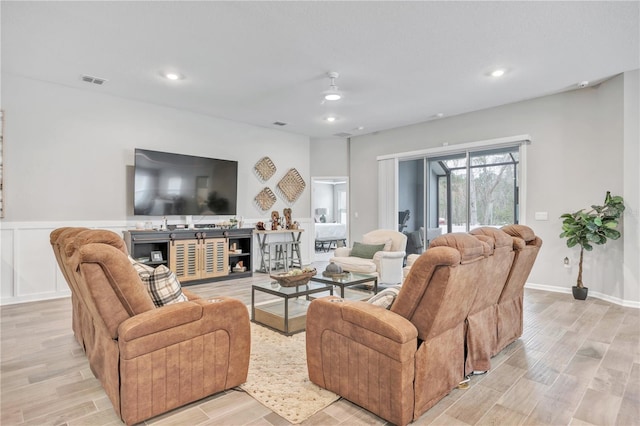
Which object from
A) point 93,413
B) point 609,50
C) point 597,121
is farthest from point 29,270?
point 597,121

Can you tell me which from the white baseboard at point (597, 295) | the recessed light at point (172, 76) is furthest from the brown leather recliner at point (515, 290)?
the recessed light at point (172, 76)

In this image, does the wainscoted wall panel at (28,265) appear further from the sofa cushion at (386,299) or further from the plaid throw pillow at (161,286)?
the sofa cushion at (386,299)

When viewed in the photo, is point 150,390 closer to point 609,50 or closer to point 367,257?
point 367,257

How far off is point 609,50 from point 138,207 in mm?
6371

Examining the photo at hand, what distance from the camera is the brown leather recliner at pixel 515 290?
2.82 m

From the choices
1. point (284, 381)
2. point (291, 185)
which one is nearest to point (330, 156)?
point (291, 185)

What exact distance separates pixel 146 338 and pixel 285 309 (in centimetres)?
159

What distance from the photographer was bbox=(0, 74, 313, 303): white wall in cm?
453

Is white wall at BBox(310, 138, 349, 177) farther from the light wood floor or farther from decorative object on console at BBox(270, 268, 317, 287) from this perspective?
the light wood floor

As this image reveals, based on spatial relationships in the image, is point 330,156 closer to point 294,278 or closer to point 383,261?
point 383,261

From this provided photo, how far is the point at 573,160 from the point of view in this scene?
16.8 ft

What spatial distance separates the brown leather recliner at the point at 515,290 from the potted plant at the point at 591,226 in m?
2.11

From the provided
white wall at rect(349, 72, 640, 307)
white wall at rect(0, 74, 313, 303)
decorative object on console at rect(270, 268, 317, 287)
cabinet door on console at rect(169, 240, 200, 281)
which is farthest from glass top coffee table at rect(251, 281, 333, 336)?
white wall at rect(349, 72, 640, 307)

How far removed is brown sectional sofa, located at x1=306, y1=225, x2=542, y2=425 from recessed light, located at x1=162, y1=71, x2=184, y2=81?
3.64m
